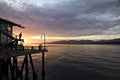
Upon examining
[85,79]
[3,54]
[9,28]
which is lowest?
[85,79]

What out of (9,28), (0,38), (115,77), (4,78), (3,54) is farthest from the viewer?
(115,77)

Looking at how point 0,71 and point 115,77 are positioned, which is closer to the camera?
point 0,71

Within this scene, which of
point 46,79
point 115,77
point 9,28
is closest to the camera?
point 9,28

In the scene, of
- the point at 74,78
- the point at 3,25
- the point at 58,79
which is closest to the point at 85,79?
the point at 74,78

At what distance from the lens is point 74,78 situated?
114 feet

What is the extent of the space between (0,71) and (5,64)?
1170 millimetres

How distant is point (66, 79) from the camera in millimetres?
33406

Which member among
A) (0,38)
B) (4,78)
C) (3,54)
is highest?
(0,38)

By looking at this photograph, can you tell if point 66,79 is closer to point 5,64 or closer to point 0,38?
point 5,64

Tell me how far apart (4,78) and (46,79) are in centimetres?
1256

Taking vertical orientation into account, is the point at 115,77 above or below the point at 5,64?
below

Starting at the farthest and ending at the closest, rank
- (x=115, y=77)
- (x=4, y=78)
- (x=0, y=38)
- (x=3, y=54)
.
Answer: (x=115, y=77)
(x=4, y=78)
(x=0, y=38)
(x=3, y=54)

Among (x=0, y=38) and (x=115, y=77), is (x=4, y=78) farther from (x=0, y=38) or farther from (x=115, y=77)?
(x=115, y=77)

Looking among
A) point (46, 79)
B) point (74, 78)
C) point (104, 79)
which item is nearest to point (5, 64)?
point (46, 79)
